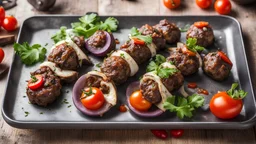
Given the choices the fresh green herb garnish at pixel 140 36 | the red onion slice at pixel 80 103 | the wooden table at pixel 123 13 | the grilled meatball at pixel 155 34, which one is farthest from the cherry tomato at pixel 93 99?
the grilled meatball at pixel 155 34

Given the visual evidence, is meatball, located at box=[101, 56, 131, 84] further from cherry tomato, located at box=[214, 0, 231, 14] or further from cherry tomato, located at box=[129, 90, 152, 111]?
cherry tomato, located at box=[214, 0, 231, 14]

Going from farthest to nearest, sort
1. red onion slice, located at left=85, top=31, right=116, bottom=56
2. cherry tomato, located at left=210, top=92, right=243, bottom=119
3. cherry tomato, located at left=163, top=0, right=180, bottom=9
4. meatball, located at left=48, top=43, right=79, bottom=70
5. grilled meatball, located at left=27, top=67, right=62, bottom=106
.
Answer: cherry tomato, located at left=163, top=0, right=180, bottom=9, red onion slice, located at left=85, top=31, right=116, bottom=56, meatball, located at left=48, top=43, right=79, bottom=70, grilled meatball, located at left=27, top=67, right=62, bottom=106, cherry tomato, located at left=210, top=92, right=243, bottom=119

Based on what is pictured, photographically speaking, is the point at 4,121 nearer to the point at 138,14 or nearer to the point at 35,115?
the point at 35,115

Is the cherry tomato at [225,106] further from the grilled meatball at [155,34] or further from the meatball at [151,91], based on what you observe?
the grilled meatball at [155,34]

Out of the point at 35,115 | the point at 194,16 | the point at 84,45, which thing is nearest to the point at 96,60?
the point at 84,45

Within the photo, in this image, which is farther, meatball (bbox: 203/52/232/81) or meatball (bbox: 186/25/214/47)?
meatball (bbox: 186/25/214/47)

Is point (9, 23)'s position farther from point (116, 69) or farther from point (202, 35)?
point (202, 35)

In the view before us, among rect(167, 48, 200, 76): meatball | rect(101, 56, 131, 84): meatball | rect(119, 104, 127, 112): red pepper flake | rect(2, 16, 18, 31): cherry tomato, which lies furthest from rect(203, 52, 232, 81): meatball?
rect(2, 16, 18, 31): cherry tomato
